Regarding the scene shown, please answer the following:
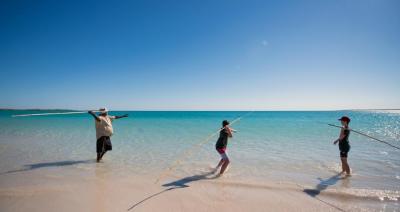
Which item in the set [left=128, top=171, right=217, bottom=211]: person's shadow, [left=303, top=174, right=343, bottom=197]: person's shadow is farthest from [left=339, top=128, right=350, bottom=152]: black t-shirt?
[left=128, top=171, right=217, bottom=211]: person's shadow

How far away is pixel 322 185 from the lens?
5.60 metres

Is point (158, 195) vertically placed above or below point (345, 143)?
below

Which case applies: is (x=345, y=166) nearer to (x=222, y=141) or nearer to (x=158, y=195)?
(x=222, y=141)

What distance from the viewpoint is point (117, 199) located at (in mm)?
4547

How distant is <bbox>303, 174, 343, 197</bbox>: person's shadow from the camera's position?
508 cm

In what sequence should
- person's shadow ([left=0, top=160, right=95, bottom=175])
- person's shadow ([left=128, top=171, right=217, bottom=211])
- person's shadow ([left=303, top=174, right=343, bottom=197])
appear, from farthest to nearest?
person's shadow ([left=0, top=160, right=95, bottom=175]), person's shadow ([left=303, top=174, right=343, bottom=197]), person's shadow ([left=128, top=171, right=217, bottom=211])

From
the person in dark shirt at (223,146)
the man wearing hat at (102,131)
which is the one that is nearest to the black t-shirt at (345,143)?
the person in dark shirt at (223,146)

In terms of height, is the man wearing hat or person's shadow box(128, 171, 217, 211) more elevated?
the man wearing hat

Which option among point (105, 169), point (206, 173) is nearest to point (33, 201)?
point (105, 169)

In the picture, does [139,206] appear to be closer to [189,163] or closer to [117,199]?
[117,199]

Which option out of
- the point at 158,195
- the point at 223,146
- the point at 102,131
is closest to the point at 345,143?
the point at 223,146

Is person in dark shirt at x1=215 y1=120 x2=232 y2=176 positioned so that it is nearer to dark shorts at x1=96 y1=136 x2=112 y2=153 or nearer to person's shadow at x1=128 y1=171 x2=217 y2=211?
person's shadow at x1=128 y1=171 x2=217 y2=211

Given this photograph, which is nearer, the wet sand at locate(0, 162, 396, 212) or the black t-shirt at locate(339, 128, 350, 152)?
the wet sand at locate(0, 162, 396, 212)

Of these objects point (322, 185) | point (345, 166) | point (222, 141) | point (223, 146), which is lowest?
point (322, 185)
